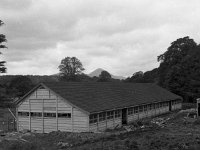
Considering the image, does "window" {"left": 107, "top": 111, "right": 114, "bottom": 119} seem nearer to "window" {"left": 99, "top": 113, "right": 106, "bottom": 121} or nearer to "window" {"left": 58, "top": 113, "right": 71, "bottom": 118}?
"window" {"left": 99, "top": 113, "right": 106, "bottom": 121}

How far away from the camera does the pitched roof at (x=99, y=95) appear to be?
104 ft

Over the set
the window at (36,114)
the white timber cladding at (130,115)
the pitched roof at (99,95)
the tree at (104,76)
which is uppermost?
the tree at (104,76)

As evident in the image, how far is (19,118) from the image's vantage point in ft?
114

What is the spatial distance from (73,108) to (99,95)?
254 inches

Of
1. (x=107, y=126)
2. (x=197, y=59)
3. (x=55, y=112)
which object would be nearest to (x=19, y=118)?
(x=55, y=112)

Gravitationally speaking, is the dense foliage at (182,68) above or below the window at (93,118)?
above

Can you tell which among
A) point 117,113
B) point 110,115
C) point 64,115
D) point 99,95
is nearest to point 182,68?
point 117,113

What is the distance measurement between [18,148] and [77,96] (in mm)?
12226

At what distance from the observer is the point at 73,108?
30.8 m

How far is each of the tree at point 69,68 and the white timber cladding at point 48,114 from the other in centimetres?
6400

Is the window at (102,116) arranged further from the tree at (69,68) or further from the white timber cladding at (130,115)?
the tree at (69,68)

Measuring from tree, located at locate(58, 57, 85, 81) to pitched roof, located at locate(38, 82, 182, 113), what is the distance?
52.1 meters

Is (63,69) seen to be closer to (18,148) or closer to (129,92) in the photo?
(129,92)

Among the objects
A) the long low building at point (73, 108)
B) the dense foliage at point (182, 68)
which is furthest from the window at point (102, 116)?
the dense foliage at point (182, 68)
